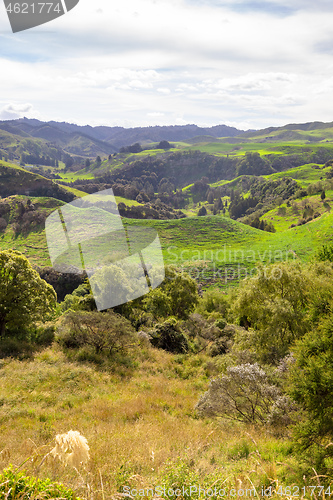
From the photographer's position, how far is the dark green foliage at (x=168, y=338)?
2277cm

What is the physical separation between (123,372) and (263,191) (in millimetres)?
186578

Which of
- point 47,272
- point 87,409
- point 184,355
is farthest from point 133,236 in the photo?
point 87,409

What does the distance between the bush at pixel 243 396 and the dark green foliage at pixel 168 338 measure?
1189 centimetres

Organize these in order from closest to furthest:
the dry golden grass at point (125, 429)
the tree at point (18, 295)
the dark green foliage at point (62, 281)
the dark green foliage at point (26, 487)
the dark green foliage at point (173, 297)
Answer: the dark green foliage at point (26, 487) < the dry golden grass at point (125, 429) < the tree at point (18, 295) < the dark green foliage at point (173, 297) < the dark green foliage at point (62, 281)

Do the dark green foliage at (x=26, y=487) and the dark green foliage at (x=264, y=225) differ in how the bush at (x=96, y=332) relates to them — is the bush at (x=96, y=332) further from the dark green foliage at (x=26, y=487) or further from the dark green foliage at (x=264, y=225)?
the dark green foliage at (x=264, y=225)

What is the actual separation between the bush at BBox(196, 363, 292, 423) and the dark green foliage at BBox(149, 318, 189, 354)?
11887 millimetres

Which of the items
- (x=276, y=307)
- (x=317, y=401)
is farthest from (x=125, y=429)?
(x=276, y=307)

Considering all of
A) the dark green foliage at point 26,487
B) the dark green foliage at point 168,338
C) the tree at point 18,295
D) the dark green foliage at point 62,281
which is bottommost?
the dark green foliage at point 62,281

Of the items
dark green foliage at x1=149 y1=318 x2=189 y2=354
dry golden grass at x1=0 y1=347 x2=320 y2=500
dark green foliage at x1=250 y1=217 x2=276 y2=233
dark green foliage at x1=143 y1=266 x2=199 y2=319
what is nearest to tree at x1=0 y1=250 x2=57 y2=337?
dry golden grass at x1=0 y1=347 x2=320 y2=500

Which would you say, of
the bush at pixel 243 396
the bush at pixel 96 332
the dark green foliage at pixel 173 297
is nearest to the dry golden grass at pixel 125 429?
the bush at pixel 243 396

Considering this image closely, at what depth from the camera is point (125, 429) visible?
8656mm

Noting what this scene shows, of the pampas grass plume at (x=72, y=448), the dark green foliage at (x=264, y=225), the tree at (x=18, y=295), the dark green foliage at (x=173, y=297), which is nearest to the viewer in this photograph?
the pampas grass plume at (x=72, y=448)

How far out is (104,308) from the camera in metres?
24.6

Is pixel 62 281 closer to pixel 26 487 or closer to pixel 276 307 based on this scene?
pixel 276 307
